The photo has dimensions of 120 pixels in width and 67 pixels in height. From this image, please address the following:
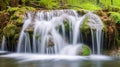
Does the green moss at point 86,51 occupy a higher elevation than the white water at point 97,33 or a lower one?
lower

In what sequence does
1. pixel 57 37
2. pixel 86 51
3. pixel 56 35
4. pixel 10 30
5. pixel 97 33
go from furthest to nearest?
1. pixel 10 30
2. pixel 56 35
3. pixel 57 37
4. pixel 97 33
5. pixel 86 51

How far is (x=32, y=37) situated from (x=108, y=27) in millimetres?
3908

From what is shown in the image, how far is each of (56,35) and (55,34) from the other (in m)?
0.09

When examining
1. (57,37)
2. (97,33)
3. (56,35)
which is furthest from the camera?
(56,35)

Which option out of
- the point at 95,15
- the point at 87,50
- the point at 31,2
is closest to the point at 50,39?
the point at 87,50

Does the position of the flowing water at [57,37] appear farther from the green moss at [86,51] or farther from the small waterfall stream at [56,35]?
the green moss at [86,51]

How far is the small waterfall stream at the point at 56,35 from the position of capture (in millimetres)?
14656

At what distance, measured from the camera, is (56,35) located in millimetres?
15062

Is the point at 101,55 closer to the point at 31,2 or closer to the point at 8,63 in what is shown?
the point at 8,63

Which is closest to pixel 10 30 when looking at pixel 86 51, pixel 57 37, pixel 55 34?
pixel 55 34

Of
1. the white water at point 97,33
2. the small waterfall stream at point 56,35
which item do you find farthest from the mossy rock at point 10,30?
the white water at point 97,33

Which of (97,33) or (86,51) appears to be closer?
(86,51)

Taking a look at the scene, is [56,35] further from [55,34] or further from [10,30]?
[10,30]

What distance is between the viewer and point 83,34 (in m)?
14.8
